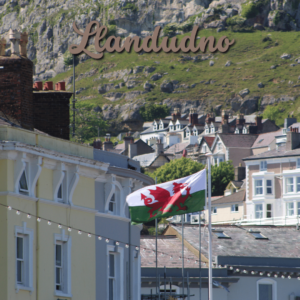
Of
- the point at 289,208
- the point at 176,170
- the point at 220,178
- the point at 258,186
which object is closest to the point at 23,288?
the point at 289,208

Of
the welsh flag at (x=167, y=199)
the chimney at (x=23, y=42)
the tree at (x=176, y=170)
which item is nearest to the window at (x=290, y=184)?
the tree at (x=176, y=170)

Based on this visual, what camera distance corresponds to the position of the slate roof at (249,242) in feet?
151

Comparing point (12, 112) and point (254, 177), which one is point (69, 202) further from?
point (254, 177)

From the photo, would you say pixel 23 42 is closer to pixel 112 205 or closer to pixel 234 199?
pixel 112 205

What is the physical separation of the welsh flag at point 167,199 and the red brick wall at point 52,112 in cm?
428

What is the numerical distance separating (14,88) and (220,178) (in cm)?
12459

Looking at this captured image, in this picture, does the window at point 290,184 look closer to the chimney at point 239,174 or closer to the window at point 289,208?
the window at point 289,208

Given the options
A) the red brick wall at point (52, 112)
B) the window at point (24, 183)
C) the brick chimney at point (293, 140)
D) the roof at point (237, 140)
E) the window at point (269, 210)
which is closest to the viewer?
the window at point (24, 183)

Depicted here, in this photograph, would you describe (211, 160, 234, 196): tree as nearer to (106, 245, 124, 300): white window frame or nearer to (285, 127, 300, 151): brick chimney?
(285, 127, 300, 151): brick chimney

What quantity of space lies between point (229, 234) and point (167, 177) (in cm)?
9917

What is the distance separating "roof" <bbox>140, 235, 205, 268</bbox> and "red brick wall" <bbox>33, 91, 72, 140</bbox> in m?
12.8

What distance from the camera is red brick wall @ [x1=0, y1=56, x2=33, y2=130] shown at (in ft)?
88.1

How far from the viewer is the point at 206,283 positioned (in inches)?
1617

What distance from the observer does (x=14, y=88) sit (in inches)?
1061
